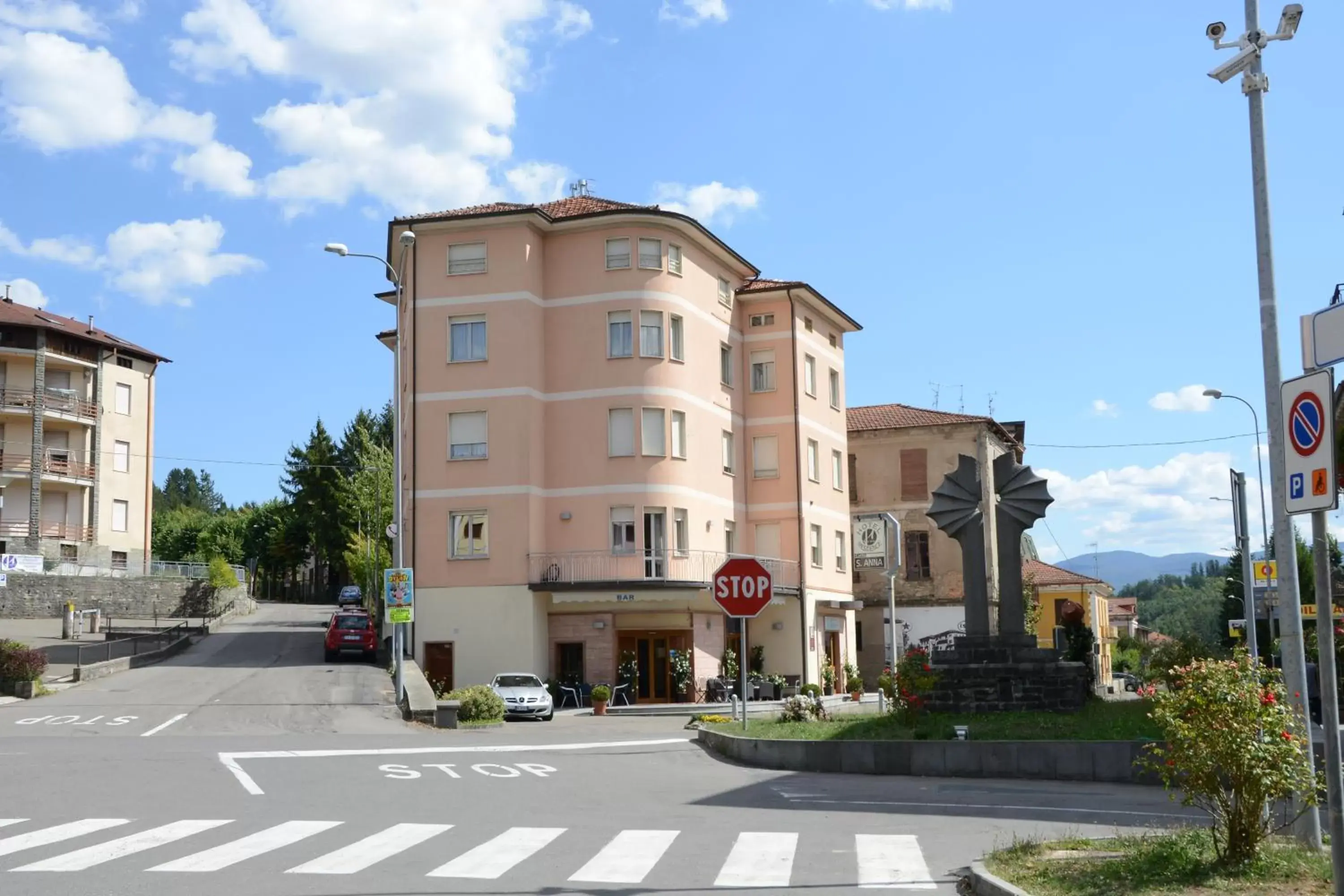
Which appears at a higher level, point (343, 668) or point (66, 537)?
point (66, 537)

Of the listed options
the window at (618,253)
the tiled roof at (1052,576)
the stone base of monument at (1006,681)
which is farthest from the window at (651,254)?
the tiled roof at (1052,576)

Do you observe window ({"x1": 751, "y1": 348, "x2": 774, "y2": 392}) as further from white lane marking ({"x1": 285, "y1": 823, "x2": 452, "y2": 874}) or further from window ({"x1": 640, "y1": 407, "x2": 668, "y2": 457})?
white lane marking ({"x1": 285, "y1": 823, "x2": 452, "y2": 874})

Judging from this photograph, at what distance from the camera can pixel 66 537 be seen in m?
66.8

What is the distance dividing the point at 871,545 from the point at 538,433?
18.5 m

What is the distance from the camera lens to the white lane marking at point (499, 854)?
33.7 feet

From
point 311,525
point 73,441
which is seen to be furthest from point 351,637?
point 311,525

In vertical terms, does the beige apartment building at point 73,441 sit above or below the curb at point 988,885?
above

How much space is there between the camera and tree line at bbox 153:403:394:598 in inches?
3145

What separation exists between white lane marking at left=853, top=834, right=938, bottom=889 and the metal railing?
2966 cm

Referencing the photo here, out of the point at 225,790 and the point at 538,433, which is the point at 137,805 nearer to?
the point at 225,790

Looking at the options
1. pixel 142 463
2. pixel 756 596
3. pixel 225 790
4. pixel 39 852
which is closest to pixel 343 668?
pixel 756 596

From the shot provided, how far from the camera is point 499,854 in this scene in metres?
11.3

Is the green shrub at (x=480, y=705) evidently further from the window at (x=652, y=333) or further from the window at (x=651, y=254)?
the window at (x=651, y=254)

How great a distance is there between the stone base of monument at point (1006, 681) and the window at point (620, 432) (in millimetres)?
19368
